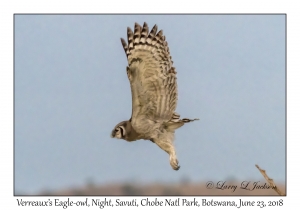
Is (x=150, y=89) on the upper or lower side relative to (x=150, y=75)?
lower

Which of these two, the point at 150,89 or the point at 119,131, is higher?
the point at 150,89

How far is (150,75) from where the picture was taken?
4246 mm

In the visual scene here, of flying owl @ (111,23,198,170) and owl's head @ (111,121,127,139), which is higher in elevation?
flying owl @ (111,23,198,170)

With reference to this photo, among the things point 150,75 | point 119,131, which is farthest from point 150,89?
point 119,131

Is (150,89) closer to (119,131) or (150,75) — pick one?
(150,75)

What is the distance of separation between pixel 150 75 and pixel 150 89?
0.42ft

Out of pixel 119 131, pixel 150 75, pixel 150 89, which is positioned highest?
pixel 150 75

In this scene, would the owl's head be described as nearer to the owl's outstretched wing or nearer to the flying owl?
the flying owl

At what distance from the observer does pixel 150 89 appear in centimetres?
425

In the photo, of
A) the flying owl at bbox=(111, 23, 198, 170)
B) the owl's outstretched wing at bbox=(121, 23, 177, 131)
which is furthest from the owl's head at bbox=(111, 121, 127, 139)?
the owl's outstretched wing at bbox=(121, 23, 177, 131)

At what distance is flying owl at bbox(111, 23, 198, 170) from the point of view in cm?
422

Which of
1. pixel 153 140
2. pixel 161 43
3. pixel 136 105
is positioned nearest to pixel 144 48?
pixel 161 43
